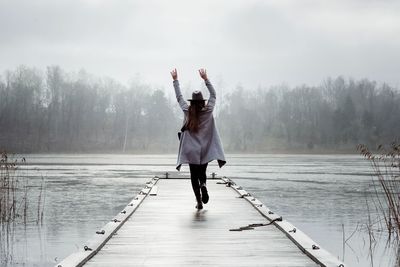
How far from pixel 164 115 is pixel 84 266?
94.7 meters

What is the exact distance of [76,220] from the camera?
15.3 m

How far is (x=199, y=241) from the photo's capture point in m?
7.60

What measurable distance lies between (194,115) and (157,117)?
296 ft

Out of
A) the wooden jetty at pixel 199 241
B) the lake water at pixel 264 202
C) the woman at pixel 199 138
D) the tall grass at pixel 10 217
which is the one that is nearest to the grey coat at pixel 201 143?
the woman at pixel 199 138

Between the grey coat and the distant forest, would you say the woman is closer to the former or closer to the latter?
the grey coat

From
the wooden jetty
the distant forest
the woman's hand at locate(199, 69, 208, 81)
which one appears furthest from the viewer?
the distant forest

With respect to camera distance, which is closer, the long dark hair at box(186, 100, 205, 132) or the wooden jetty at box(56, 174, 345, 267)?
the wooden jetty at box(56, 174, 345, 267)

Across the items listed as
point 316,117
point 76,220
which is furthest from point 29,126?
point 76,220

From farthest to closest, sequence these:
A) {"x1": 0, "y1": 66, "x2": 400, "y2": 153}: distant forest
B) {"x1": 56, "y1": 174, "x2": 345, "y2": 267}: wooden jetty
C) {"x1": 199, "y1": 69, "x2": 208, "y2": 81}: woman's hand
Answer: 1. {"x1": 0, "y1": 66, "x2": 400, "y2": 153}: distant forest
2. {"x1": 199, "y1": 69, "x2": 208, "y2": 81}: woman's hand
3. {"x1": 56, "y1": 174, "x2": 345, "y2": 267}: wooden jetty

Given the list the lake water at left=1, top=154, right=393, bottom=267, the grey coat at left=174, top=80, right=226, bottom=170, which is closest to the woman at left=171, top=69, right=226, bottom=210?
the grey coat at left=174, top=80, right=226, bottom=170

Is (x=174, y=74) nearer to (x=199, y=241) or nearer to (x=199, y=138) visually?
(x=199, y=138)

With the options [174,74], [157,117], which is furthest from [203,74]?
[157,117]

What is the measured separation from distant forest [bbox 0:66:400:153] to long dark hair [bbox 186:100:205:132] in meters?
79.8

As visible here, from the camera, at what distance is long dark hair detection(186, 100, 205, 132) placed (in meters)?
9.89
